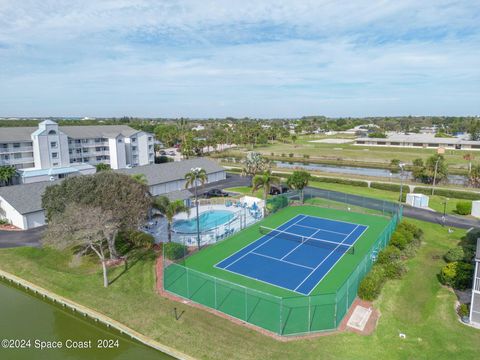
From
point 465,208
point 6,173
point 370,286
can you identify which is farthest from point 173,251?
point 6,173

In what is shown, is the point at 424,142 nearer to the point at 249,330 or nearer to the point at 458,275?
the point at 458,275

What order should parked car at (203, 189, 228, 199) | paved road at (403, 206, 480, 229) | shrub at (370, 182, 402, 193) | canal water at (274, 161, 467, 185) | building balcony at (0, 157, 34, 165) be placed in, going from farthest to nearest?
canal water at (274, 161, 467, 185), building balcony at (0, 157, 34, 165), shrub at (370, 182, 402, 193), parked car at (203, 189, 228, 199), paved road at (403, 206, 480, 229)

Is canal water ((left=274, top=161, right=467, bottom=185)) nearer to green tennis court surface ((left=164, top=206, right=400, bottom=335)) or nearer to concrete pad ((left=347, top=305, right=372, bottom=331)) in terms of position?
green tennis court surface ((left=164, top=206, right=400, bottom=335))

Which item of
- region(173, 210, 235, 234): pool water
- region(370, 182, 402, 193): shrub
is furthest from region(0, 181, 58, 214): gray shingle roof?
region(370, 182, 402, 193): shrub

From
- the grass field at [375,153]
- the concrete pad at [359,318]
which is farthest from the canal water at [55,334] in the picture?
the grass field at [375,153]

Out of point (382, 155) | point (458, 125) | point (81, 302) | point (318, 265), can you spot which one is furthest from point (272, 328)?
point (458, 125)

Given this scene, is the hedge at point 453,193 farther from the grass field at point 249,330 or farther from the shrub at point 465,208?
the grass field at point 249,330
